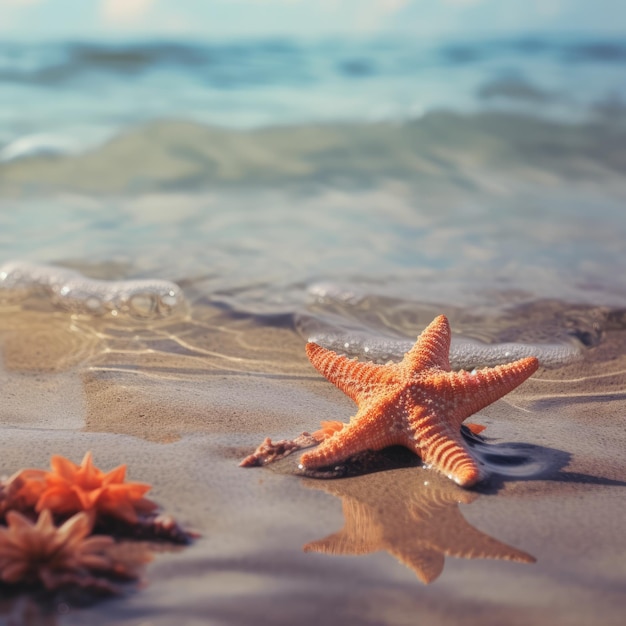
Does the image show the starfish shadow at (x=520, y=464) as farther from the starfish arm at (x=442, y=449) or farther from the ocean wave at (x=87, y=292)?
the ocean wave at (x=87, y=292)

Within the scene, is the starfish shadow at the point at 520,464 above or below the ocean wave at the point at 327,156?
below

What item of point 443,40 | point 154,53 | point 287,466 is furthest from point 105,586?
point 443,40

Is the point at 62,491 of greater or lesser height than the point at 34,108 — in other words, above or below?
below

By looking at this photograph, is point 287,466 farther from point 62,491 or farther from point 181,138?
point 181,138

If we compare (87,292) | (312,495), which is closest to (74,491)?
(312,495)

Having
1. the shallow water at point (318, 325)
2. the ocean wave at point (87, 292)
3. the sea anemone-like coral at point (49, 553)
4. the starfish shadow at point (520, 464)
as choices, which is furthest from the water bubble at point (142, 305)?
the sea anemone-like coral at point (49, 553)

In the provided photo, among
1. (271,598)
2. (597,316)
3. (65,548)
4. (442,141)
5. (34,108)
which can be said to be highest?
(34,108)
